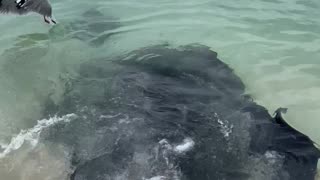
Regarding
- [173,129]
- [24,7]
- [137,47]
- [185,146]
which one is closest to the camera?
[24,7]

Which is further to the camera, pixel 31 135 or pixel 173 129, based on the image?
pixel 31 135

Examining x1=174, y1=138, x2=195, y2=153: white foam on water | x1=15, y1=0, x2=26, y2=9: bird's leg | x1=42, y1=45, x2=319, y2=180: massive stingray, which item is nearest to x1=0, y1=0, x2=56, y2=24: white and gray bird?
x1=15, y1=0, x2=26, y2=9: bird's leg

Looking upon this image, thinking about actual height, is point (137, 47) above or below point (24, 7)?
below

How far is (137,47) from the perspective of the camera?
8977 millimetres

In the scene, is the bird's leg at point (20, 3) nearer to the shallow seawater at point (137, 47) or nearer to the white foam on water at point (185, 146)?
the shallow seawater at point (137, 47)

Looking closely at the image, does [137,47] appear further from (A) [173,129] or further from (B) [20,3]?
(B) [20,3]

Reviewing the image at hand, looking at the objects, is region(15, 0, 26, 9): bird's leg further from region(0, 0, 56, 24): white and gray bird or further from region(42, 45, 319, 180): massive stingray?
region(42, 45, 319, 180): massive stingray

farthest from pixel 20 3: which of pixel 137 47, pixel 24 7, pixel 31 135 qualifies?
pixel 137 47

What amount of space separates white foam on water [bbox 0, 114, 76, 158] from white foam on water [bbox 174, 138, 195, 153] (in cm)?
172

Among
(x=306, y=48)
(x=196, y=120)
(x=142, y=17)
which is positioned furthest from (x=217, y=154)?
(x=142, y=17)

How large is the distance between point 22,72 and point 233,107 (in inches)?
150

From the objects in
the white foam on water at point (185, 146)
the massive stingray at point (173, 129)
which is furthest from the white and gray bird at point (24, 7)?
the white foam on water at point (185, 146)

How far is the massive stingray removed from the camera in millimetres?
5562

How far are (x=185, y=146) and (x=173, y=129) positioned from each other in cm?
40
